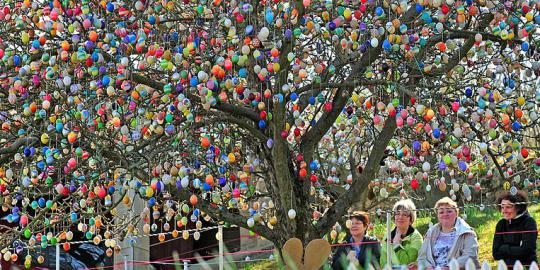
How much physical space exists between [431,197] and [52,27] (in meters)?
8.54

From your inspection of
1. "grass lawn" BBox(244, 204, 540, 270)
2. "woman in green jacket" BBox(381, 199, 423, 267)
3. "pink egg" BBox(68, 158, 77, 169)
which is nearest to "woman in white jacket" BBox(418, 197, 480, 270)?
"woman in green jacket" BBox(381, 199, 423, 267)

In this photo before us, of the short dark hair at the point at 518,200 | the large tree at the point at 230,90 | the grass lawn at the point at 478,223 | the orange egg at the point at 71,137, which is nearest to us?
the orange egg at the point at 71,137

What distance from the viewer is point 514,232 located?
7.31 m

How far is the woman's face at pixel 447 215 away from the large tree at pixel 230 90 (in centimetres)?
33

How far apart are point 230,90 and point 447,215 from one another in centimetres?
200

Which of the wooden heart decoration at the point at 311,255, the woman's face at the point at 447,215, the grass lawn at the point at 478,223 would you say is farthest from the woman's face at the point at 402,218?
the grass lawn at the point at 478,223

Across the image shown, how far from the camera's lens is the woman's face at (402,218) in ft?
24.5

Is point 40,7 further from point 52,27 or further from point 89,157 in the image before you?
point 89,157

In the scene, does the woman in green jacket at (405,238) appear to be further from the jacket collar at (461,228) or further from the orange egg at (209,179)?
the orange egg at (209,179)

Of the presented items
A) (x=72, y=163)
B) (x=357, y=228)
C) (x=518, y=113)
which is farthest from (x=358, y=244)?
(x=72, y=163)

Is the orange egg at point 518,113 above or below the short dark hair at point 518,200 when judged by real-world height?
above

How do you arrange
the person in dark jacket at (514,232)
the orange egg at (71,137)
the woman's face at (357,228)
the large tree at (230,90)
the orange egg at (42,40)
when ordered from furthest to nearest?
1. the woman's face at (357,228)
2. the person in dark jacket at (514,232)
3. the orange egg at (42,40)
4. the large tree at (230,90)
5. the orange egg at (71,137)

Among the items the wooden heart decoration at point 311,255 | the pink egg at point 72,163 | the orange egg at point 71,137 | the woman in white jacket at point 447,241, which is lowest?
the wooden heart decoration at point 311,255

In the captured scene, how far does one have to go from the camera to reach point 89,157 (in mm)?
7352
